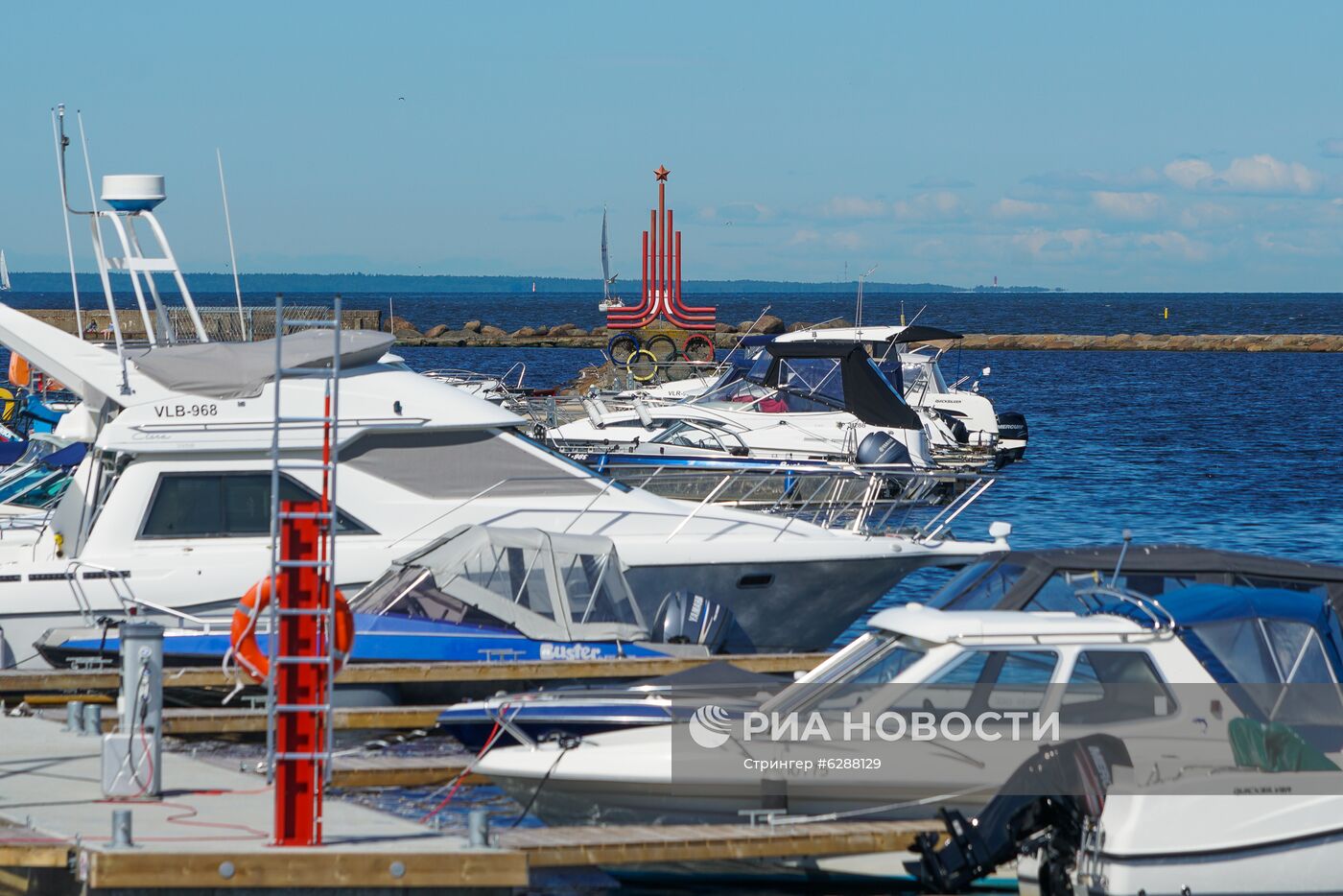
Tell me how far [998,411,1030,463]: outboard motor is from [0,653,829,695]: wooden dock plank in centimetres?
2343

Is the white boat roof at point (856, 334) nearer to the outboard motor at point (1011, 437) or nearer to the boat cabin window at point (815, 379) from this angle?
the boat cabin window at point (815, 379)

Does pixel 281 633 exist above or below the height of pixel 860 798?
above

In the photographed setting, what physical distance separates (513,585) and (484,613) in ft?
0.98

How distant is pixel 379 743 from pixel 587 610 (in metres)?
2.20

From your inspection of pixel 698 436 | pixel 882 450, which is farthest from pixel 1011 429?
pixel 698 436

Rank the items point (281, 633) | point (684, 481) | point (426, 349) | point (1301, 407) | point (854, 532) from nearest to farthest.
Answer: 1. point (281, 633)
2. point (854, 532)
3. point (684, 481)
4. point (1301, 407)
5. point (426, 349)

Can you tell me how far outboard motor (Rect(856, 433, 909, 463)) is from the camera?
82.3 feet

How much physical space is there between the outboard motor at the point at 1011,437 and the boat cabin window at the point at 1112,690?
84.0 ft

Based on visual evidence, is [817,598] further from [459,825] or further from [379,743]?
[459,825]

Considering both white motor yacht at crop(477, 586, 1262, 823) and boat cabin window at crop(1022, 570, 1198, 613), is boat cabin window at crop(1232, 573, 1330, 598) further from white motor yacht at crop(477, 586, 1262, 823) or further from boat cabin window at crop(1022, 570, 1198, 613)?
white motor yacht at crop(477, 586, 1262, 823)

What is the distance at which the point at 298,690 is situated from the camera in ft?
22.4

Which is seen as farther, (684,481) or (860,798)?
(684,481)

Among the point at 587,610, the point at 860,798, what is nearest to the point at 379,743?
the point at 587,610

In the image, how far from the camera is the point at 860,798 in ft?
27.6
